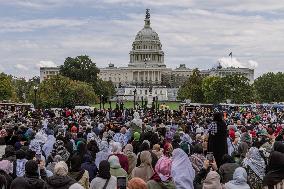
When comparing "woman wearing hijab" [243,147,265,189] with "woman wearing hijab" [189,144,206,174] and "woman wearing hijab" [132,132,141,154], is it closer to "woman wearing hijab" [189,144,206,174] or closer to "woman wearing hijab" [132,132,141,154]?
"woman wearing hijab" [189,144,206,174]

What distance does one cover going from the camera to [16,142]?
18.0 metres

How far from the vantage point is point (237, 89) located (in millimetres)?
105812

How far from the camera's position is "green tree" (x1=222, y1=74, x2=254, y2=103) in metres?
104

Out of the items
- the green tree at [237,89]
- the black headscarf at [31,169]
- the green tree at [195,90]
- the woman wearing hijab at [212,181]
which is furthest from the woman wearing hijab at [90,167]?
the green tree at [195,90]

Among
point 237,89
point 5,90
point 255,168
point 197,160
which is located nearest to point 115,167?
point 197,160

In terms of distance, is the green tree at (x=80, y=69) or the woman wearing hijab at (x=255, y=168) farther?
the green tree at (x=80, y=69)

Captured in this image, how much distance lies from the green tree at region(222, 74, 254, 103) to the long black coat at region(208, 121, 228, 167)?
286 ft

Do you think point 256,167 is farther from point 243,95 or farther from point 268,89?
point 268,89

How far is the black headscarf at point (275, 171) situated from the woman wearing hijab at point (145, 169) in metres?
2.89

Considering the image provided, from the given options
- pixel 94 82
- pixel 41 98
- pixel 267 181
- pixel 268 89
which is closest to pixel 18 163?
pixel 267 181

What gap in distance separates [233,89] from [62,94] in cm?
2783

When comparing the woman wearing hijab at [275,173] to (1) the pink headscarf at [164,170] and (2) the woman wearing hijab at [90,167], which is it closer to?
(1) the pink headscarf at [164,170]

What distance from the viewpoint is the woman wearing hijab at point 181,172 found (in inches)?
470

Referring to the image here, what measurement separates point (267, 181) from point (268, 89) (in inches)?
6015
